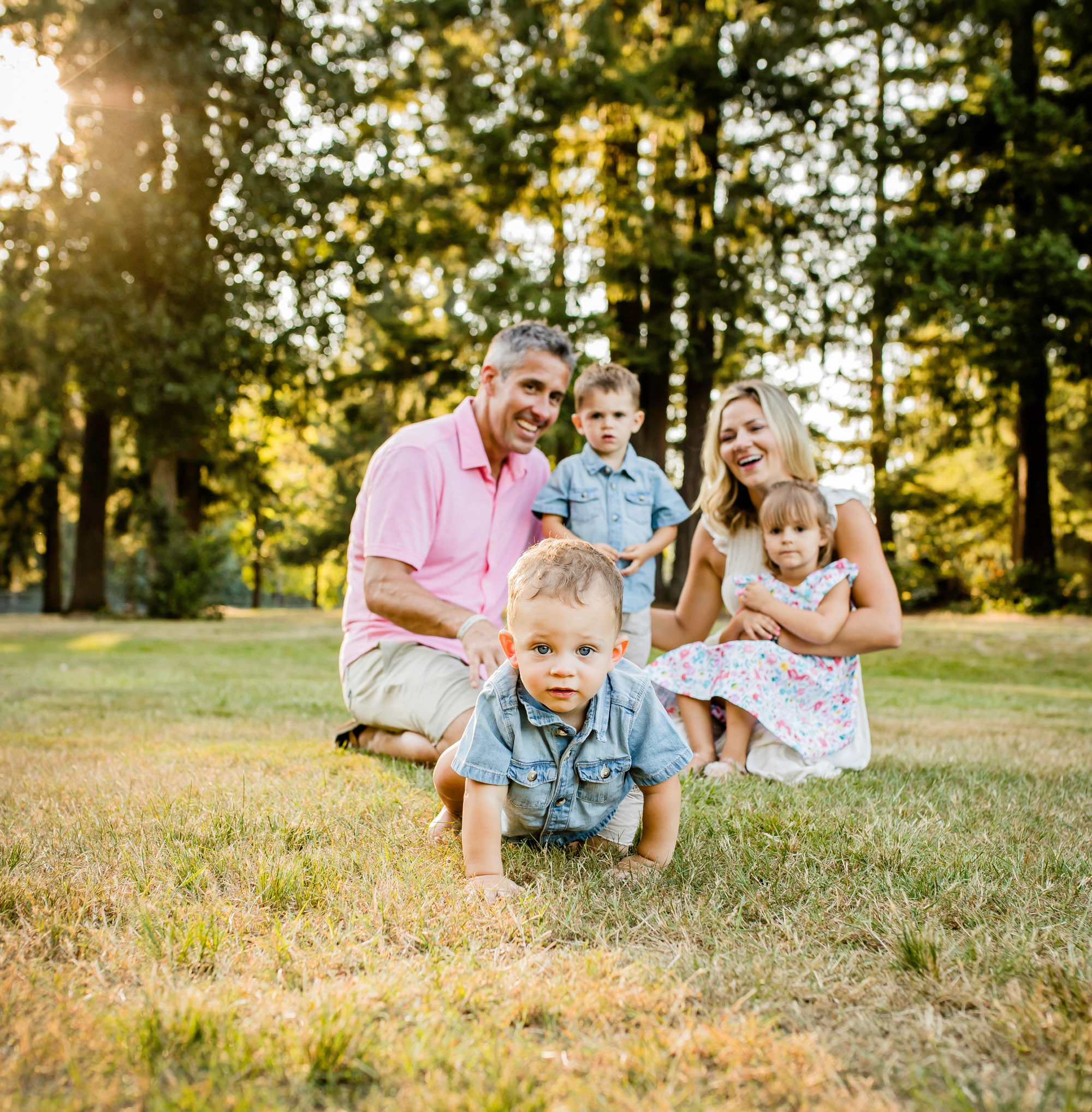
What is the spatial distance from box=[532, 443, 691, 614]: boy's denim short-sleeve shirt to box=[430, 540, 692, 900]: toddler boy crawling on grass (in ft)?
7.82

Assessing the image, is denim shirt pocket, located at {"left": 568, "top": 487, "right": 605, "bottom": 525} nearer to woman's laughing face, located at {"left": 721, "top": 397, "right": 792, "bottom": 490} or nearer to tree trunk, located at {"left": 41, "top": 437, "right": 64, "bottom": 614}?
woman's laughing face, located at {"left": 721, "top": 397, "right": 792, "bottom": 490}

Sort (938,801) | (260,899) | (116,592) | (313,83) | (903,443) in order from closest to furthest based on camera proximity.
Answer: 1. (260,899)
2. (938,801)
3. (313,83)
4. (903,443)
5. (116,592)

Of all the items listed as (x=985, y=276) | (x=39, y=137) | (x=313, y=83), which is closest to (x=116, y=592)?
(x=39, y=137)

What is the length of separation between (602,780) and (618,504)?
9.28ft

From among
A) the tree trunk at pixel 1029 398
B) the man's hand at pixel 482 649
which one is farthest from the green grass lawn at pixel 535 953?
the tree trunk at pixel 1029 398

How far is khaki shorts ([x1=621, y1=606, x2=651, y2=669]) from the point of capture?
5.04 m

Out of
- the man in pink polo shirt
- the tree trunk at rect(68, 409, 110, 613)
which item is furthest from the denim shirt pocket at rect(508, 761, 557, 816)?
the tree trunk at rect(68, 409, 110, 613)

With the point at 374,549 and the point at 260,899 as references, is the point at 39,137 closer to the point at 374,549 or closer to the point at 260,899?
the point at 374,549

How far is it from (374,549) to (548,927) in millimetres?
2364

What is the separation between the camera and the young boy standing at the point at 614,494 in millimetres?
4938

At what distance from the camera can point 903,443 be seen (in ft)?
70.1

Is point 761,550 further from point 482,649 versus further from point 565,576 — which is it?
point 565,576

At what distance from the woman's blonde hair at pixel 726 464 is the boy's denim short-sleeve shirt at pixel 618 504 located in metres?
0.50

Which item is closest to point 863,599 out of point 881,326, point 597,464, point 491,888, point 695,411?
point 597,464
